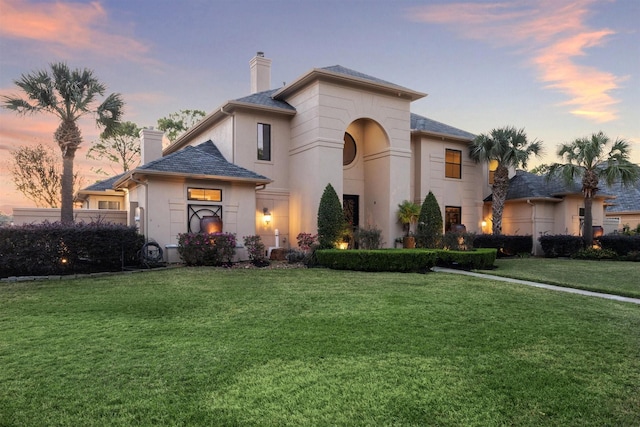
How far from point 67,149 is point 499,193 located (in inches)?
761

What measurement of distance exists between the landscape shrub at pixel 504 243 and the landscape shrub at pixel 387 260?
7.49 m

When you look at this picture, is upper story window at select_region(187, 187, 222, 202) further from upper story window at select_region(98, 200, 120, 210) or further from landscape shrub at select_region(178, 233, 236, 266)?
upper story window at select_region(98, 200, 120, 210)

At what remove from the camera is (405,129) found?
16.2 meters

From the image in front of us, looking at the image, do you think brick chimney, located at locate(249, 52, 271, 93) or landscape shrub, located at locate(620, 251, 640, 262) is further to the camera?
brick chimney, located at locate(249, 52, 271, 93)

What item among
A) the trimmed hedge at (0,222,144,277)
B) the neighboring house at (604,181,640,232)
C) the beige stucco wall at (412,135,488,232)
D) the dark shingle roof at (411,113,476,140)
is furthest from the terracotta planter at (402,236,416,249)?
the neighboring house at (604,181,640,232)

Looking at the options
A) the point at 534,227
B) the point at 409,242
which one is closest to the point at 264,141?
the point at 409,242

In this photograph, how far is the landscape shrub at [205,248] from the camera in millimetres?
11445

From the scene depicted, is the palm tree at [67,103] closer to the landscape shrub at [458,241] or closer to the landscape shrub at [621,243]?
the landscape shrub at [458,241]

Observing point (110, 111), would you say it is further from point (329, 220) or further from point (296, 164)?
point (329, 220)

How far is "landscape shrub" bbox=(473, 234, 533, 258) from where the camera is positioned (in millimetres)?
17500

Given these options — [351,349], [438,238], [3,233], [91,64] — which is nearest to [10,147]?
[91,64]

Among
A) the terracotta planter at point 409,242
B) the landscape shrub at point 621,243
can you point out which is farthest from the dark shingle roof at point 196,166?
the landscape shrub at point 621,243

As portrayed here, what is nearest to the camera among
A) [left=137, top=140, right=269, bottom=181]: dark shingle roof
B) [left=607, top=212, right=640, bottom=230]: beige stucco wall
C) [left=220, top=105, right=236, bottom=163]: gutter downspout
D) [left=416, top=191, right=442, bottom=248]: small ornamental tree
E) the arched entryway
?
[left=137, top=140, right=269, bottom=181]: dark shingle roof

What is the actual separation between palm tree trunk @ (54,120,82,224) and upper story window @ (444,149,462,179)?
16.5 metres
